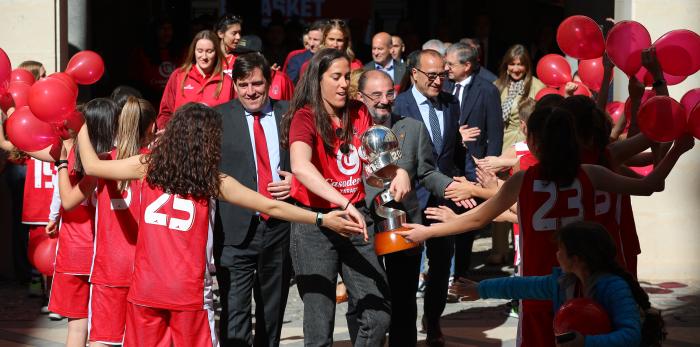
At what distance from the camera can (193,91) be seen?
916 centimetres

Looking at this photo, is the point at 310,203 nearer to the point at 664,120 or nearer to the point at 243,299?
the point at 243,299

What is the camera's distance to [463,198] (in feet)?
21.8

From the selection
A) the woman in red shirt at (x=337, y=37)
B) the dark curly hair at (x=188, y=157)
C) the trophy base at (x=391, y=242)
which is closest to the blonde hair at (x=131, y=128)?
the dark curly hair at (x=188, y=157)

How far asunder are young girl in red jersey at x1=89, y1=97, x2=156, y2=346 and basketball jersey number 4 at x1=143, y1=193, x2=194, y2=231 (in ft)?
2.17

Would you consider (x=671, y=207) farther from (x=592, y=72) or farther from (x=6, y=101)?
(x=6, y=101)

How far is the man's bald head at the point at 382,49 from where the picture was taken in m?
11.8

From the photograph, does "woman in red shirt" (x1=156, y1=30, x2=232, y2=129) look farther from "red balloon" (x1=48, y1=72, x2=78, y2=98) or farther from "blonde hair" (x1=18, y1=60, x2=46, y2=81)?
"red balloon" (x1=48, y1=72, x2=78, y2=98)

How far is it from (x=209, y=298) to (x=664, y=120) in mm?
2413

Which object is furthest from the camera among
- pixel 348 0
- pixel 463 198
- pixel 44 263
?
pixel 348 0

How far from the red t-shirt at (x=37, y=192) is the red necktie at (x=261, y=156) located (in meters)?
3.13

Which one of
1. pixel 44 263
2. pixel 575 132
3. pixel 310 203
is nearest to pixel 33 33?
pixel 44 263

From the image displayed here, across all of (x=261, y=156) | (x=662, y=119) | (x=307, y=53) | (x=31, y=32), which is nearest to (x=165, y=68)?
(x=307, y=53)

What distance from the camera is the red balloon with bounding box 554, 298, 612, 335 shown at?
4531 mm

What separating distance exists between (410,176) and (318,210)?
2.98 ft
